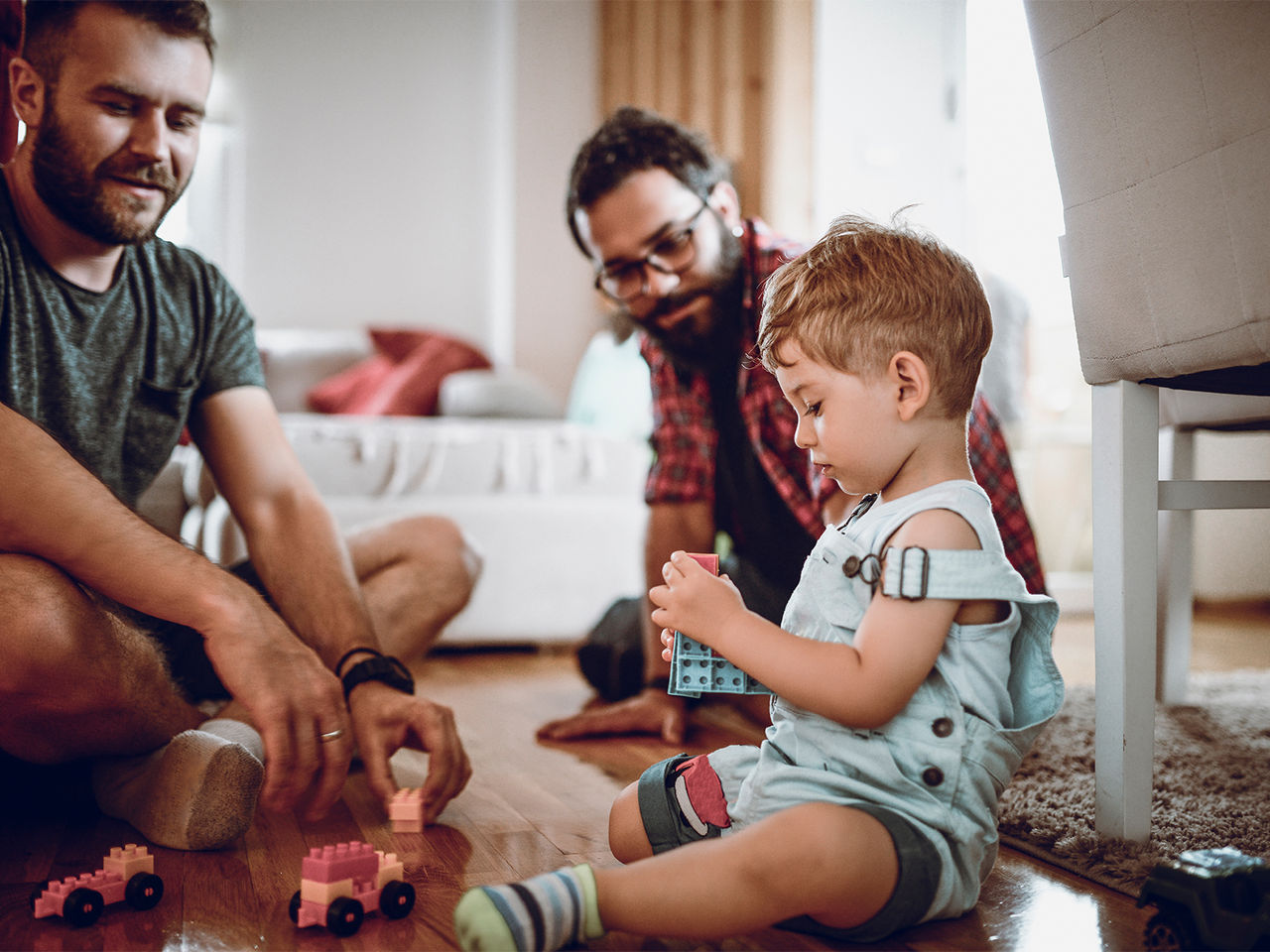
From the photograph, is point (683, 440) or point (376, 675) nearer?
point (376, 675)

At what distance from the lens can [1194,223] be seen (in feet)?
2.74

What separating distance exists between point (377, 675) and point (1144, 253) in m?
0.76

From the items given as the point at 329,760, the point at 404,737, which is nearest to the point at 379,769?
the point at 404,737

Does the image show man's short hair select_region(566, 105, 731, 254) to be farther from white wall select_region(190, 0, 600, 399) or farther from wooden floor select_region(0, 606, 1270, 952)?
white wall select_region(190, 0, 600, 399)

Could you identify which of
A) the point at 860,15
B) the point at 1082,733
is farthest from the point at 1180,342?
the point at 860,15

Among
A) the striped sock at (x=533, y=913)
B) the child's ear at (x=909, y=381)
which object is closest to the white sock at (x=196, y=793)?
the striped sock at (x=533, y=913)

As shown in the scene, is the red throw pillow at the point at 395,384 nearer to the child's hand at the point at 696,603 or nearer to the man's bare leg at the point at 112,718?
the man's bare leg at the point at 112,718

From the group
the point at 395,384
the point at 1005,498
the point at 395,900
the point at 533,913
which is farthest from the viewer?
the point at 395,384

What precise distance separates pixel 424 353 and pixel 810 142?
1.27 meters

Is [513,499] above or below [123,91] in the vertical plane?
below

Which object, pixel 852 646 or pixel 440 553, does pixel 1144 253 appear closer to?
pixel 852 646

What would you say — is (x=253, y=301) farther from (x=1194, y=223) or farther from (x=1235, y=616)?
(x=1194, y=223)

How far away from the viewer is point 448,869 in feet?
2.89

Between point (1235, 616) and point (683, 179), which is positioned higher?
point (683, 179)
